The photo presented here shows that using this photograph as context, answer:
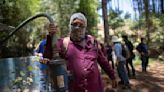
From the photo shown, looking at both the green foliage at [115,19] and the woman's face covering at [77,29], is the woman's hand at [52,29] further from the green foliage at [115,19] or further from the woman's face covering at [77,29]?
the green foliage at [115,19]

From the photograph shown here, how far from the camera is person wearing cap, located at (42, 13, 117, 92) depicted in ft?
11.7

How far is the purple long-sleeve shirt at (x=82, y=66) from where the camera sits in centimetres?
356

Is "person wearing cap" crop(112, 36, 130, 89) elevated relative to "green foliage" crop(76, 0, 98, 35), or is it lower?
lower

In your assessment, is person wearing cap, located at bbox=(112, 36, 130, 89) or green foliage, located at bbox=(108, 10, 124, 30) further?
green foliage, located at bbox=(108, 10, 124, 30)

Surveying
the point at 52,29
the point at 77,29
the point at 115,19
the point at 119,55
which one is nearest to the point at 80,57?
the point at 77,29

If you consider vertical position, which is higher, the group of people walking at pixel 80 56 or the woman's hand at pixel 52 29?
the woman's hand at pixel 52 29

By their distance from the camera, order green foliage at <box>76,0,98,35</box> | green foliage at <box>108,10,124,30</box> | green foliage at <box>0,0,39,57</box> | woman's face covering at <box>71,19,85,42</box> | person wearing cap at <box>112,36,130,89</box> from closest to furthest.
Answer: woman's face covering at <box>71,19,85,42</box>, person wearing cap at <box>112,36,130,89</box>, green foliage at <box>0,0,39,57</box>, green foliage at <box>76,0,98,35</box>, green foliage at <box>108,10,124,30</box>

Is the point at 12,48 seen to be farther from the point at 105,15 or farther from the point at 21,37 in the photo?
the point at 105,15

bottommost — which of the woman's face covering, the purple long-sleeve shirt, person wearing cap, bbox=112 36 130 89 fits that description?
person wearing cap, bbox=112 36 130 89

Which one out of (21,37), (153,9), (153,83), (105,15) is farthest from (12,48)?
(153,9)

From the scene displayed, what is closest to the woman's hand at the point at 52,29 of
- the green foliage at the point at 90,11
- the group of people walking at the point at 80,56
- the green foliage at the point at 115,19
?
the group of people walking at the point at 80,56

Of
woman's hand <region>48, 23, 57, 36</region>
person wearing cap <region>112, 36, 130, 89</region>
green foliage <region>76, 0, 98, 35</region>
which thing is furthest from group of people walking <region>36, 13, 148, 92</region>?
green foliage <region>76, 0, 98, 35</region>

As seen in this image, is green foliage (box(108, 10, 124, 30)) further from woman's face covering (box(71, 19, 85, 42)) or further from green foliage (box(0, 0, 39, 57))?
woman's face covering (box(71, 19, 85, 42))

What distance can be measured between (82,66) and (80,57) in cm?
9
